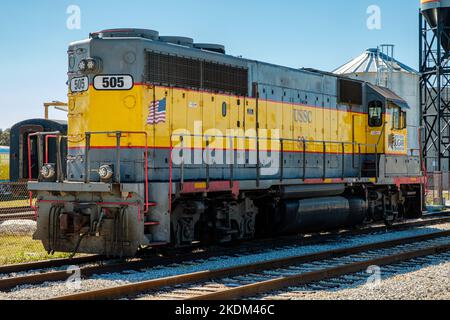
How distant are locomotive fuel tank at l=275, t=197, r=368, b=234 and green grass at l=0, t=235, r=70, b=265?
4.68m

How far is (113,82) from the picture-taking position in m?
10.7

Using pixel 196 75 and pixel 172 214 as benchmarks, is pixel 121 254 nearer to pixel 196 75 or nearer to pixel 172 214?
pixel 172 214

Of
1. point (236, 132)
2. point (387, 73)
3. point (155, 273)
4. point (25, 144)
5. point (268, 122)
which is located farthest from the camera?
point (387, 73)

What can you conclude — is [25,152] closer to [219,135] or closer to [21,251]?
[21,251]

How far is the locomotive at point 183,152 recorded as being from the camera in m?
10.2

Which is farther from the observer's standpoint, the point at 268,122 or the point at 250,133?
the point at 268,122

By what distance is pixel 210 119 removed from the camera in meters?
12.0

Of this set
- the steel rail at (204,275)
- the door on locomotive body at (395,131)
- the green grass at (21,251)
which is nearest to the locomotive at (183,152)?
the green grass at (21,251)

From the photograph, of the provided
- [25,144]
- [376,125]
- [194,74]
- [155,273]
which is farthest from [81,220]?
[25,144]

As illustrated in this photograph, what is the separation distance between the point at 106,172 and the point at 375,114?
29.5 ft

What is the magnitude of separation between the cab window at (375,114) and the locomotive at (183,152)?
1616 mm
